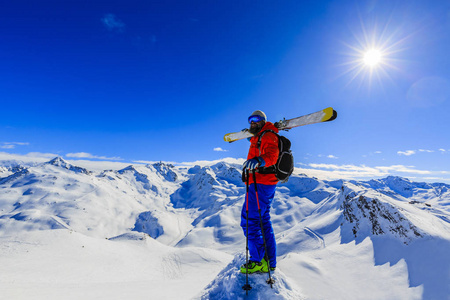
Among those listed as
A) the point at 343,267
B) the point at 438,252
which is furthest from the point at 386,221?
the point at 343,267

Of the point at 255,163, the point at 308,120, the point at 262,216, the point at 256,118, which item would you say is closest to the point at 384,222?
the point at 308,120

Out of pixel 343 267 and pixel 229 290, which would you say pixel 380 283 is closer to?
pixel 343 267

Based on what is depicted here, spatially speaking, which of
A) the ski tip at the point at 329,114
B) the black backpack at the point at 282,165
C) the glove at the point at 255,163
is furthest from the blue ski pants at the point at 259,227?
the ski tip at the point at 329,114

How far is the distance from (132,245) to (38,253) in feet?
41.6

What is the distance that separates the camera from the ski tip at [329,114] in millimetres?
5316

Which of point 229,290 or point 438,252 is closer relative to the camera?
point 229,290

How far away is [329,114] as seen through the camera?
5.38m

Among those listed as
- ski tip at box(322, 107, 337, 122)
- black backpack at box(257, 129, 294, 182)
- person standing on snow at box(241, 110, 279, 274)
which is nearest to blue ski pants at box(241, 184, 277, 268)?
person standing on snow at box(241, 110, 279, 274)

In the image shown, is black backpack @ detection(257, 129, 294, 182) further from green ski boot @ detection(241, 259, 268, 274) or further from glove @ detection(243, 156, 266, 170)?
green ski boot @ detection(241, 259, 268, 274)

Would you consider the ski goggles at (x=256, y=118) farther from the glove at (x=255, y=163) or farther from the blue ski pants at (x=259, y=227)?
the blue ski pants at (x=259, y=227)

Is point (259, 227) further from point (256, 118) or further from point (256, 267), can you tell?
point (256, 118)

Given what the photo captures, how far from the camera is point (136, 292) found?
7.53 metres

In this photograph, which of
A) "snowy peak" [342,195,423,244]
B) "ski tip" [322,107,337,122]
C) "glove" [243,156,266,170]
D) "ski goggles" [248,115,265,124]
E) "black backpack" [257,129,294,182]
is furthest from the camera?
"snowy peak" [342,195,423,244]

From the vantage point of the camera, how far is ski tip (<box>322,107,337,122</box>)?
209 inches
